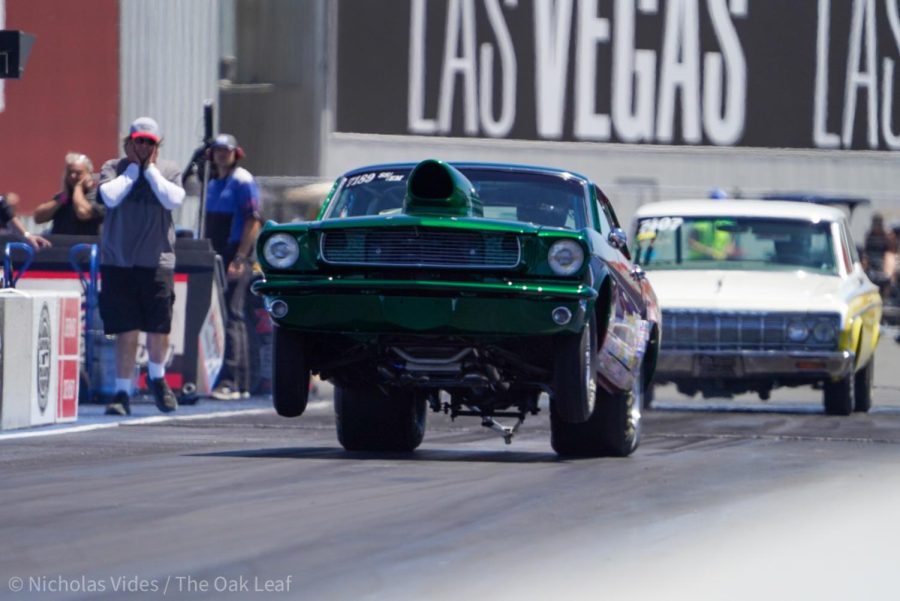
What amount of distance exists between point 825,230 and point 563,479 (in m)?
7.69

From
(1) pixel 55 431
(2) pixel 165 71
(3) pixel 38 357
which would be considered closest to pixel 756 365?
(3) pixel 38 357

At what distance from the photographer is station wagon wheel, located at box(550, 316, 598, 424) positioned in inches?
413

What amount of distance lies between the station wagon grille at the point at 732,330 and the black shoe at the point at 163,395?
363 cm


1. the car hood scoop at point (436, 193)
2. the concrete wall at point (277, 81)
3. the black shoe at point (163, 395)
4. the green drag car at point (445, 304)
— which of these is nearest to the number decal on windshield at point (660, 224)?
the black shoe at point (163, 395)

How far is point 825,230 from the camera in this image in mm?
17406

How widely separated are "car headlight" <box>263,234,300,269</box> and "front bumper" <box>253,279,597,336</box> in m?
0.37

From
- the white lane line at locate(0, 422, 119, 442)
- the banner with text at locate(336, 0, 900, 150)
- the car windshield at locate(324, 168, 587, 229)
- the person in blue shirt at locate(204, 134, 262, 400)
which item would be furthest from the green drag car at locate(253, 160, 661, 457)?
the banner with text at locate(336, 0, 900, 150)

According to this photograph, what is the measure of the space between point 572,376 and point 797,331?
6.21m

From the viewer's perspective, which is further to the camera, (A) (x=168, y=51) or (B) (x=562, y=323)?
(A) (x=168, y=51)

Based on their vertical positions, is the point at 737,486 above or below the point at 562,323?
below

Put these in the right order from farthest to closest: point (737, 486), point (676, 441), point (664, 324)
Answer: point (664, 324), point (676, 441), point (737, 486)

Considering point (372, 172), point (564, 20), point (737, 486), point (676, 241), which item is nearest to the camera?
point (737, 486)

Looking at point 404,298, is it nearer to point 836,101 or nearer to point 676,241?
point 676,241

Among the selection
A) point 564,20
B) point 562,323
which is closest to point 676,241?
point 562,323
